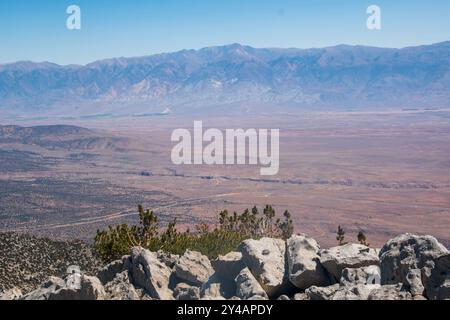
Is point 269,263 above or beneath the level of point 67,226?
above

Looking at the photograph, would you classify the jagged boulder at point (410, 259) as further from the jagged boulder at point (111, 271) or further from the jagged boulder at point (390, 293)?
the jagged boulder at point (111, 271)

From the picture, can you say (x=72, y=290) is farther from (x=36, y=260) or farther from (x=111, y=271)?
(x=36, y=260)

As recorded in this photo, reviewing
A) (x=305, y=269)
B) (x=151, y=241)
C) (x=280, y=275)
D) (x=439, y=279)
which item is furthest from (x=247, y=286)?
(x=151, y=241)

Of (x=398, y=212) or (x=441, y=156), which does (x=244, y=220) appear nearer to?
(x=398, y=212)

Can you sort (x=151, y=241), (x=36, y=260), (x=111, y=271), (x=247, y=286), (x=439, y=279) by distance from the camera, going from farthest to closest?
(x=36, y=260)
(x=151, y=241)
(x=111, y=271)
(x=247, y=286)
(x=439, y=279)

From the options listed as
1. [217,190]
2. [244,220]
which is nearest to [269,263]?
[244,220]
